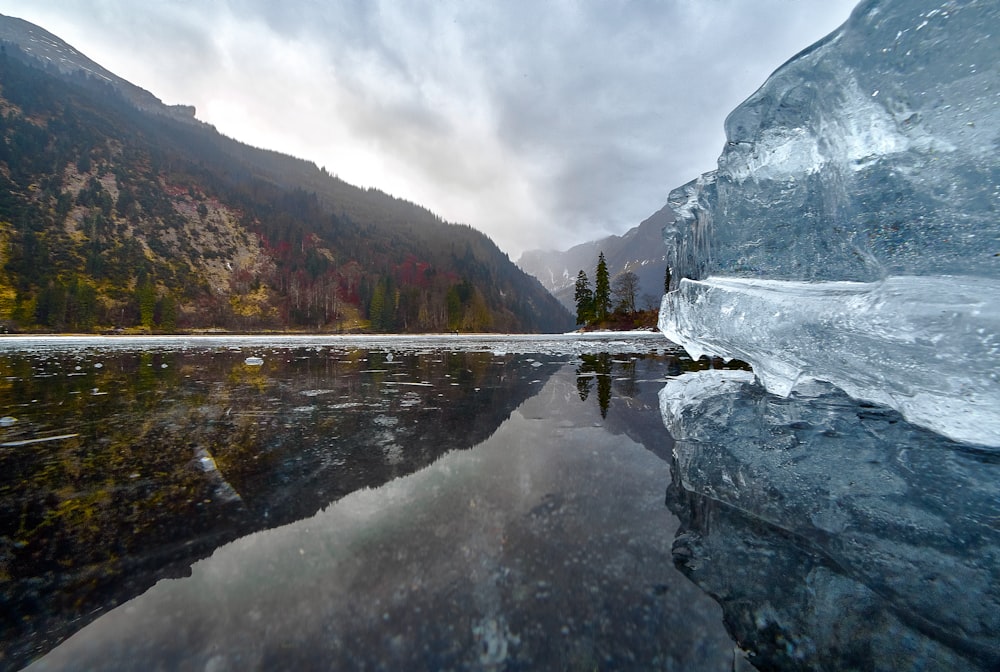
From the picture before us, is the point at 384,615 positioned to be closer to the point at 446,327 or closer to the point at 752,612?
the point at 752,612

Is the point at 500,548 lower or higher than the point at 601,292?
lower

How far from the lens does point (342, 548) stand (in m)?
2.45

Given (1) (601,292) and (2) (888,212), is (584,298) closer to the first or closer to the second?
(1) (601,292)

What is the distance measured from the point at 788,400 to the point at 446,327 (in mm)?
83299

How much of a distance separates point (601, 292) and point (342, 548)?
58069 millimetres

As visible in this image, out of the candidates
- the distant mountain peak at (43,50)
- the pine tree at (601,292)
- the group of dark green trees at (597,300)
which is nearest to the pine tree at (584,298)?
the group of dark green trees at (597,300)

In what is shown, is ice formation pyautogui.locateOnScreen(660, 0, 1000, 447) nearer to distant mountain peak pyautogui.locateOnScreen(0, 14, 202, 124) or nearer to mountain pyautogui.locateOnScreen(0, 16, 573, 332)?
mountain pyautogui.locateOnScreen(0, 16, 573, 332)

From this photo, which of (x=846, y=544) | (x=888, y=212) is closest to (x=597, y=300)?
(x=888, y=212)

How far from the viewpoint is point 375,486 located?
3.40 metres

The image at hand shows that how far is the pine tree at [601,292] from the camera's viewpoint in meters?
55.9

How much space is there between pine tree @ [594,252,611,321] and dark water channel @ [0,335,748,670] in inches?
2092

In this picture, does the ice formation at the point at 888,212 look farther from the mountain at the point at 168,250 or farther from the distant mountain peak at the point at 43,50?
the distant mountain peak at the point at 43,50

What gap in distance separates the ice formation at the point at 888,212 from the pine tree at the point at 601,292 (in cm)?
5233

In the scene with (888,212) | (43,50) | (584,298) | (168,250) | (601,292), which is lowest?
(888,212)
